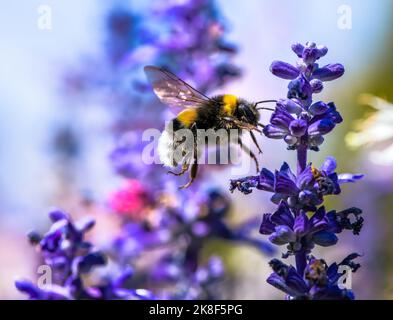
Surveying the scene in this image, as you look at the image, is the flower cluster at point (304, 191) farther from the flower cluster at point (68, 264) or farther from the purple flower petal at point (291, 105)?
the flower cluster at point (68, 264)

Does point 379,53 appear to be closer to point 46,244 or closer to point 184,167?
point 184,167

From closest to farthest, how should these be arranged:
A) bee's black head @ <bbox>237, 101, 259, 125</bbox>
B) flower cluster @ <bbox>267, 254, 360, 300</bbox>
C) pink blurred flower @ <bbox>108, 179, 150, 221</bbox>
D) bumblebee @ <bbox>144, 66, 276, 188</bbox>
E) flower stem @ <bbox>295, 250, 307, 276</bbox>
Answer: flower cluster @ <bbox>267, 254, 360, 300</bbox> < flower stem @ <bbox>295, 250, 307, 276</bbox> < bee's black head @ <bbox>237, 101, 259, 125</bbox> < bumblebee @ <bbox>144, 66, 276, 188</bbox> < pink blurred flower @ <bbox>108, 179, 150, 221</bbox>

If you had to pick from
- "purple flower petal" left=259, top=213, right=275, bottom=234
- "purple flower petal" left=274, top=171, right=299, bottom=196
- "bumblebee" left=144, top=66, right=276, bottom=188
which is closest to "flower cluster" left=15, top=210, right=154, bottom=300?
"bumblebee" left=144, top=66, right=276, bottom=188

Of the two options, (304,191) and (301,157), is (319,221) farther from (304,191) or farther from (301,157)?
(301,157)

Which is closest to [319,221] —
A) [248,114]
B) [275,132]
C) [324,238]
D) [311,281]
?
[324,238]

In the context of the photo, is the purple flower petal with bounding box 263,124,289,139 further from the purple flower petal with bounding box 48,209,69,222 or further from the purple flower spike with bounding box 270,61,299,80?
the purple flower petal with bounding box 48,209,69,222

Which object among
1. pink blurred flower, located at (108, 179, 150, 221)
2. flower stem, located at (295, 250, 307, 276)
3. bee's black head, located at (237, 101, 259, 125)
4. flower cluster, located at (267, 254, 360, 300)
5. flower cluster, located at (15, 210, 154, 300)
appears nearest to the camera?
flower cluster, located at (267, 254, 360, 300)

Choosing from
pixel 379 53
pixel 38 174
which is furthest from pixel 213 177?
pixel 379 53
